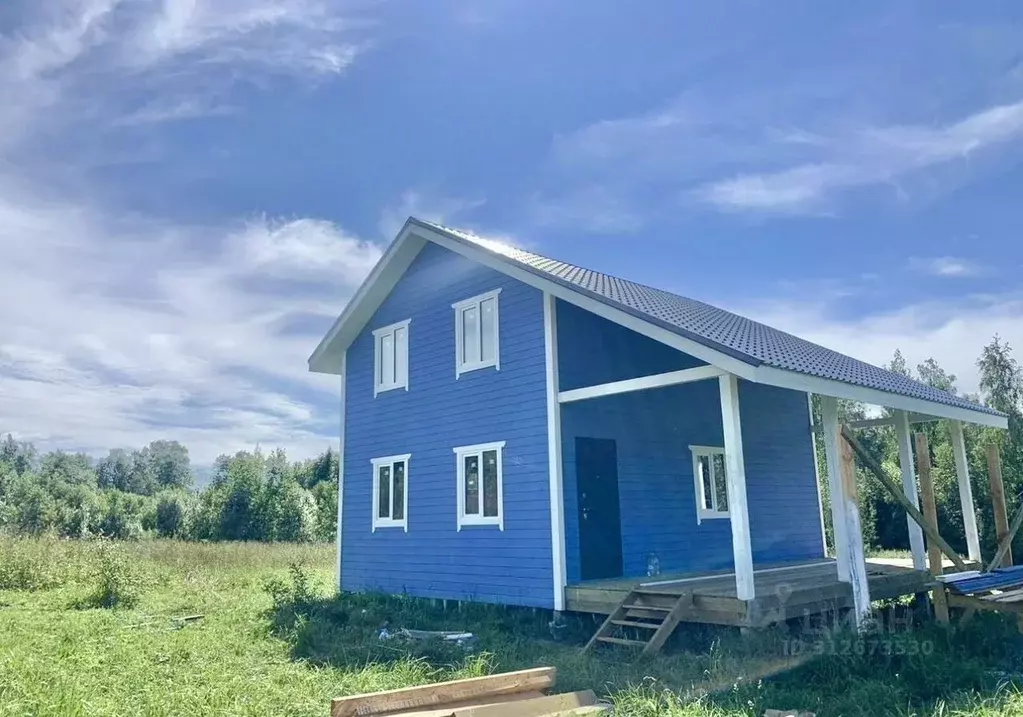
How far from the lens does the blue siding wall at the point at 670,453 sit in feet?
34.8

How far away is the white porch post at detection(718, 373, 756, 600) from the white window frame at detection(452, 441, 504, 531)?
12.3 feet

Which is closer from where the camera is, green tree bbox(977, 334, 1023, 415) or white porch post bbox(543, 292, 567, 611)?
white porch post bbox(543, 292, 567, 611)

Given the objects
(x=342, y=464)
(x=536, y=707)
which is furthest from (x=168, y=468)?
(x=536, y=707)

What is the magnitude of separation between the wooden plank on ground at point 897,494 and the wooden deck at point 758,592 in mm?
665

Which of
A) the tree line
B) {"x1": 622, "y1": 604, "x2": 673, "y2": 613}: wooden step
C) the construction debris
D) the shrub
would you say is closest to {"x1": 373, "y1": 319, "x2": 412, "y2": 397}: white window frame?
the construction debris

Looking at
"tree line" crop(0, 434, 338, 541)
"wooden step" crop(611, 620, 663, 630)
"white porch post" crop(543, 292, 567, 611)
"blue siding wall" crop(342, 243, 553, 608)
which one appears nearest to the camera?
"wooden step" crop(611, 620, 663, 630)

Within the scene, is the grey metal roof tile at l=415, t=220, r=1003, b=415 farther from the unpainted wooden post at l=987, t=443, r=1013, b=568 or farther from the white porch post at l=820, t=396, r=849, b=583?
the unpainted wooden post at l=987, t=443, r=1013, b=568

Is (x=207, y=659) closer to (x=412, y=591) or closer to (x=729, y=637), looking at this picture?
(x=412, y=591)

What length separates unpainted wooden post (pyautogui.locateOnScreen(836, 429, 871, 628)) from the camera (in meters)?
8.15

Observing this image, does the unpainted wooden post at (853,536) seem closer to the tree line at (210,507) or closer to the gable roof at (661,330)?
the gable roof at (661,330)

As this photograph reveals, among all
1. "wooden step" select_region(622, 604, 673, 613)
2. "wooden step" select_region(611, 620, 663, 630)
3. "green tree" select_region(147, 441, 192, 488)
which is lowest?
"wooden step" select_region(611, 620, 663, 630)

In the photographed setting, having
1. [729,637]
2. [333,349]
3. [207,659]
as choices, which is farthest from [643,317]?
[333,349]

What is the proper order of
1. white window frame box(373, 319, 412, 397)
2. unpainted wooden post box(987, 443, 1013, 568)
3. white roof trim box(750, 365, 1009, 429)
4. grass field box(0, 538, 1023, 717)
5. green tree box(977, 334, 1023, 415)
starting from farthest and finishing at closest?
green tree box(977, 334, 1023, 415)
white window frame box(373, 319, 412, 397)
unpainted wooden post box(987, 443, 1013, 568)
white roof trim box(750, 365, 1009, 429)
grass field box(0, 538, 1023, 717)

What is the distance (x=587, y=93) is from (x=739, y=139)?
9.13 ft
